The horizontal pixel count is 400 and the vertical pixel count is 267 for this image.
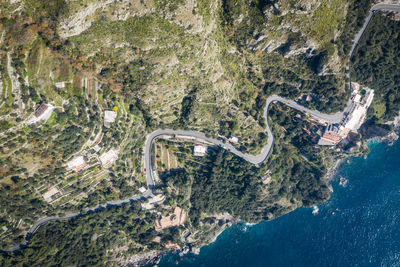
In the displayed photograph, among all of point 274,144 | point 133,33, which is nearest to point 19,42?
point 133,33

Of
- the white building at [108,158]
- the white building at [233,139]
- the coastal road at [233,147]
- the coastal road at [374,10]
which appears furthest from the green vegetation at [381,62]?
the white building at [108,158]

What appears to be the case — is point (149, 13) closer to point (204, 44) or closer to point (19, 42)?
point (204, 44)

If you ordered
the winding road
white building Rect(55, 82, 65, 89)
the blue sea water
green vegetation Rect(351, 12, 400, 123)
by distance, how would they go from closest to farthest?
white building Rect(55, 82, 65, 89) → the winding road → green vegetation Rect(351, 12, 400, 123) → the blue sea water

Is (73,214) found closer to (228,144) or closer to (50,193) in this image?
(50,193)

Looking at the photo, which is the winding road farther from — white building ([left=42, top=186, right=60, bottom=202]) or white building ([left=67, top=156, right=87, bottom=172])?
white building ([left=67, top=156, right=87, bottom=172])

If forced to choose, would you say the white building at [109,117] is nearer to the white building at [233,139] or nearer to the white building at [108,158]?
the white building at [108,158]

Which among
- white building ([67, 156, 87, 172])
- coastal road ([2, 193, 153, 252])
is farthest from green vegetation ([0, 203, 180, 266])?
white building ([67, 156, 87, 172])
